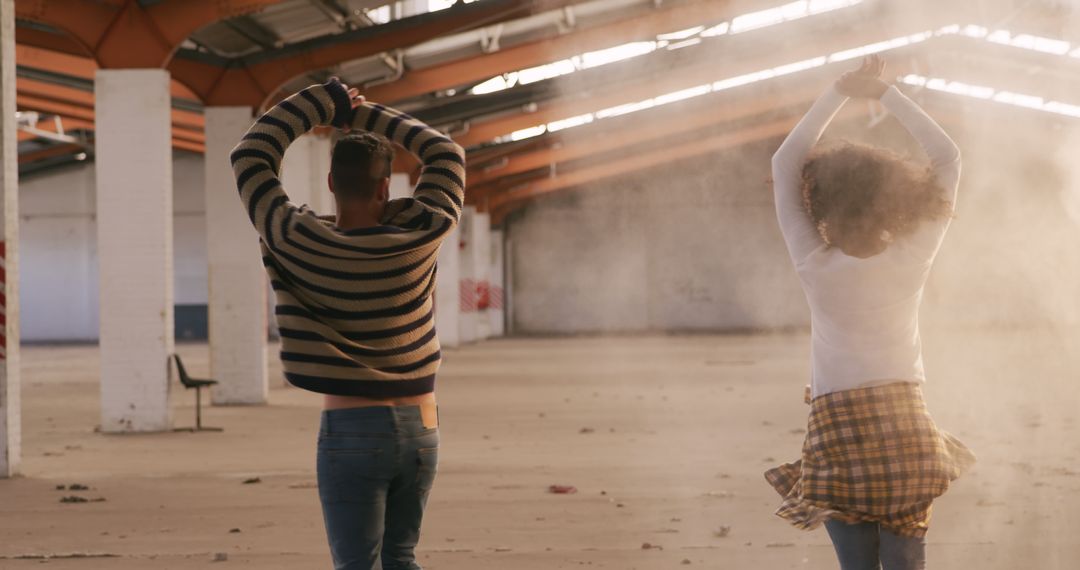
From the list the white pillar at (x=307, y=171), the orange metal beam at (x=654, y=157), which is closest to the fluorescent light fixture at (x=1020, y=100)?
the orange metal beam at (x=654, y=157)

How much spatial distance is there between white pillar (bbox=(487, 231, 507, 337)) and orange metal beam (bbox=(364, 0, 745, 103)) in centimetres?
1958

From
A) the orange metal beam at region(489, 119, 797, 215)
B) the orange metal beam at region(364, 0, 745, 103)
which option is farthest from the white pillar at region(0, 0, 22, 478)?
the orange metal beam at region(489, 119, 797, 215)

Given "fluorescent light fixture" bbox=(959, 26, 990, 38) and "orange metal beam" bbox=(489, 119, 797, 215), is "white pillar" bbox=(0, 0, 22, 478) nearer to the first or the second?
"fluorescent light fixture" bbox=(959, 26, 990, 38)

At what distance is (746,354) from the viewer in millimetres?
25844

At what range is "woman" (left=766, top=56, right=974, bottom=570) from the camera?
9.68 feet

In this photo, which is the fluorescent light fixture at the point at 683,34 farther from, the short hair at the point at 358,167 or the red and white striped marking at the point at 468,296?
the short hair at the point at 358,167

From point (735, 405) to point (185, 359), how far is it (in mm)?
14941

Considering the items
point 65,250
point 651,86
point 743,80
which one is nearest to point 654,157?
point 743,80

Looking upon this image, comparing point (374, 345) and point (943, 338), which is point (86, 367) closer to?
point (943, 338)

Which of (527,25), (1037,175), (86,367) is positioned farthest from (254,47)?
(1037,175)

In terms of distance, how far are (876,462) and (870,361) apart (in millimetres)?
223

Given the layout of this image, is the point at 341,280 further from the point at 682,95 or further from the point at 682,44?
the point at 682,95

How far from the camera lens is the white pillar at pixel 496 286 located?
39281mm

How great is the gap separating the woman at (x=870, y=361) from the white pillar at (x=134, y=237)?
1027 centimetres
